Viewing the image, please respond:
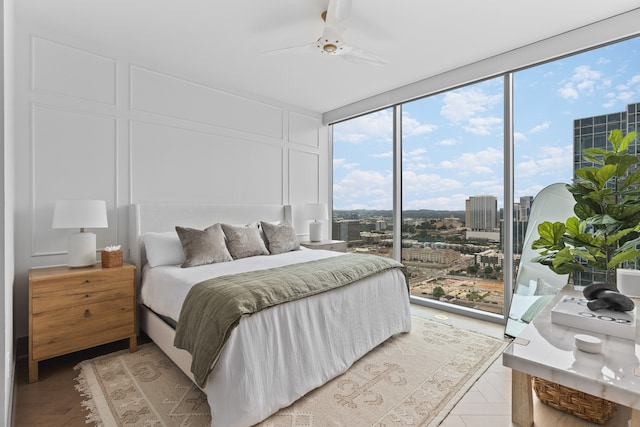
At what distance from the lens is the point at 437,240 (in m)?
3.89

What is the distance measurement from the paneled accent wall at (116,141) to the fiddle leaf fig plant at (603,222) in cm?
324

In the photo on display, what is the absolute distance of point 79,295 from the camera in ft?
7.76

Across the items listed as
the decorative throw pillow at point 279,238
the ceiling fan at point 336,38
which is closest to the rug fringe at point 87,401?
the decorative throw pillow at point 279,238

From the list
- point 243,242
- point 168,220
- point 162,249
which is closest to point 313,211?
point 243,242

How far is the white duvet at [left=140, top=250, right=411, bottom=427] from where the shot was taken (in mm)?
1635

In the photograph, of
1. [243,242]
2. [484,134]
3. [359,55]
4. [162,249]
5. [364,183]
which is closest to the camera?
[359,55]

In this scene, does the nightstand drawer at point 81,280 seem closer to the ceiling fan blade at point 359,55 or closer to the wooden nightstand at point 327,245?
the wooden nightstand at point 327,245

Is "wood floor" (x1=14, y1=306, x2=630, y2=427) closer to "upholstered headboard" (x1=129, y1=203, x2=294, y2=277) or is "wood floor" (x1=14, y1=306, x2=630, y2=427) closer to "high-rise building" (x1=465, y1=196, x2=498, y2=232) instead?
"upholstered headboard" (x1=129, y1=203, x2=294, y2=277)

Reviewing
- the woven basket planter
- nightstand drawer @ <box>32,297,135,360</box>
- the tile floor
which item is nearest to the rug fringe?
nightstand drawer @ <box>32,297,135,360</box>

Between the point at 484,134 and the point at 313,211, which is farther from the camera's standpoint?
the point at 313,211

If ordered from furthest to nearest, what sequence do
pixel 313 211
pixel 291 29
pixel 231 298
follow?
pixel 313 211 → pixel 291 29 → pixel 231 298

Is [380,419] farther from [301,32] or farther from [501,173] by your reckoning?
[301,32]

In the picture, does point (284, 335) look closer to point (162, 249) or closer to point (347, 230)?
point (162, 249)

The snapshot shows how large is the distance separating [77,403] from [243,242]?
5.54ft
